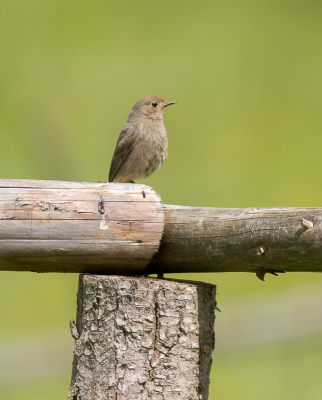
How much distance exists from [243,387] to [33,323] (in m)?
3.14

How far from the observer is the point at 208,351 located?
7.50 ft

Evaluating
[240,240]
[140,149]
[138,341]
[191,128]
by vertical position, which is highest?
[191,128]

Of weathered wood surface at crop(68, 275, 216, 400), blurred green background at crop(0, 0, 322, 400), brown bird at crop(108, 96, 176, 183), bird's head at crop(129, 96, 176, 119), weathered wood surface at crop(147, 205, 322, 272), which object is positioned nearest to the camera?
weathered wood surface at crop(147, 205, 322, 272)

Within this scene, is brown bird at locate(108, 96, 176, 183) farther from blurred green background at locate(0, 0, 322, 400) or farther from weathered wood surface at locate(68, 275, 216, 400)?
blurred green background at locate(0, 0, 322, 400)

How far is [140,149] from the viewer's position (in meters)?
4.13

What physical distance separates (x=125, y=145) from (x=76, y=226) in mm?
2100

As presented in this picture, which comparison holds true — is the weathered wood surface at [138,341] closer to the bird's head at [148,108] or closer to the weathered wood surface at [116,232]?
the weathered wood surface at [116,232]

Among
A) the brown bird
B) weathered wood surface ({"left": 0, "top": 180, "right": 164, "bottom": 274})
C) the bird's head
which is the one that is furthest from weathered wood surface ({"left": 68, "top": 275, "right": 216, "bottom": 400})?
the bird's head

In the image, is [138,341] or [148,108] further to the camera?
[148,108]

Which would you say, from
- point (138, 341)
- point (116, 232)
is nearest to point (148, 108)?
point (116, 232)

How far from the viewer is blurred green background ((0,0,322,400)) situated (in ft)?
21.8

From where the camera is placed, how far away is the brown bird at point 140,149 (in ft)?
13.6

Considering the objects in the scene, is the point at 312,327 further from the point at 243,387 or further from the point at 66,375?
the point at 66,375

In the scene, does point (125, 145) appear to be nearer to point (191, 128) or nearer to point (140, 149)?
point (140, 149)
